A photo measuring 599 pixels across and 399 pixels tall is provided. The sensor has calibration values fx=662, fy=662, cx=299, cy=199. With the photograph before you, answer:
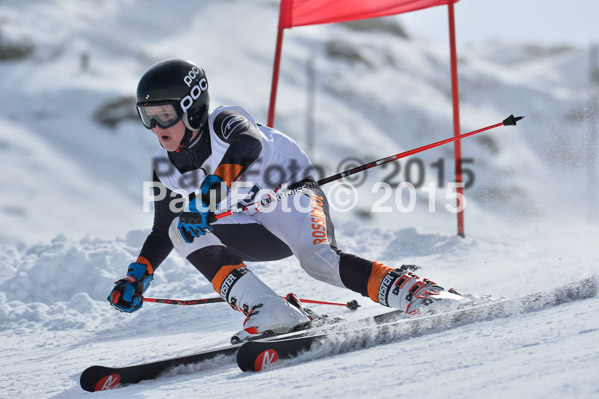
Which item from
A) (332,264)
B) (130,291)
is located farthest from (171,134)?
(332,264)

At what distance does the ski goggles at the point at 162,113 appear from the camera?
9.53 ft

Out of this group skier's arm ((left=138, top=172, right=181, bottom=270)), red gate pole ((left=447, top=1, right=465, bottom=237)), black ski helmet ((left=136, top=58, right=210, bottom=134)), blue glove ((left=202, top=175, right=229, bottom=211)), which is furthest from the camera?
red gate pole ((left=447, top=1, right=465, bottom=237))

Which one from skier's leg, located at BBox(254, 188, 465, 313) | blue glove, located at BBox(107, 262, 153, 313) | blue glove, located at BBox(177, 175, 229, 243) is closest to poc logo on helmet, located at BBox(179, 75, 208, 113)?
blue glove, located at BBox(177, 175, 229, 243)

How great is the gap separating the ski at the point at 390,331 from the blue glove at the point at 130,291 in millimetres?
778

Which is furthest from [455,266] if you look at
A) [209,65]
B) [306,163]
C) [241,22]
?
[241,22]

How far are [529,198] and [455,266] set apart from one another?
1853 mm

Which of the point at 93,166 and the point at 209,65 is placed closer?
the point at 93,166

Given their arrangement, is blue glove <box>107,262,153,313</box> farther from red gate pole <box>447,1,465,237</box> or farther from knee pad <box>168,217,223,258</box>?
red gate pole <box>447,1,465,237</box>

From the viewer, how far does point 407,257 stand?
5.15m

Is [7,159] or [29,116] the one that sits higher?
[29,116]

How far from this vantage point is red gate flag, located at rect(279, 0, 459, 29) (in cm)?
585

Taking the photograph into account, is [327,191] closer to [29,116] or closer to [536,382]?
[536,382]

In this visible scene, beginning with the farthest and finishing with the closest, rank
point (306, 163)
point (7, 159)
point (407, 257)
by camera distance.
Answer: point (7, 159), point (407, 257), point (306, 163)

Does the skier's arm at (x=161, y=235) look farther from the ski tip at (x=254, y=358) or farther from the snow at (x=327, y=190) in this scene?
the ski tip at (x=254, y=358)
